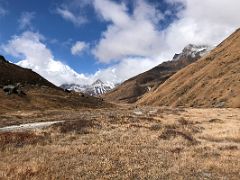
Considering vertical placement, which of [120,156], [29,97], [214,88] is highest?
[214,88]

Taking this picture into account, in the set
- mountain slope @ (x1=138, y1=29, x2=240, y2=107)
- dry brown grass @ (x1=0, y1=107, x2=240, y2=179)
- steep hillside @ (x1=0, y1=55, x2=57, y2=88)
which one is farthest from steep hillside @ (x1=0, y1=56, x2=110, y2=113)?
dry brown grass @ (x1=0, y1=107, x2=240, y2=179)

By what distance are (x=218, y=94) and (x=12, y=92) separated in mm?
66043

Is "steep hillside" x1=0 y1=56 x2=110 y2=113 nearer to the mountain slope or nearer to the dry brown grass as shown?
the mountain slope

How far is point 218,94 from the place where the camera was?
12812cm

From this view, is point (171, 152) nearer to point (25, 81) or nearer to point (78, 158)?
point (78, 158)

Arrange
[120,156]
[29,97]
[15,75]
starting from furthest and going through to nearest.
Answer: [15,75]
[29,97]
[120,156]

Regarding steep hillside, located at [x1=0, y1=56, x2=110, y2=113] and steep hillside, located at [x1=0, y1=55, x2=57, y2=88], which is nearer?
steep hillside, located at [x1=0, y1=56, x2=110, y2=113]

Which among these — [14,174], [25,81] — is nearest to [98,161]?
[14,174]

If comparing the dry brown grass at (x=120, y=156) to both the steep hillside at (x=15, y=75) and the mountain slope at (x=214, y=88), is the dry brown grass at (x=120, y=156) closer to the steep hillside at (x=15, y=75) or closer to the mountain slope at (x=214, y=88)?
the mountain slope at (x=214, y=88)

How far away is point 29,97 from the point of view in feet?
317

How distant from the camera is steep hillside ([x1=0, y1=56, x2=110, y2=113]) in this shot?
3402 inches

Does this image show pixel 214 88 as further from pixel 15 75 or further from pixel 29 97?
pixel 29 97

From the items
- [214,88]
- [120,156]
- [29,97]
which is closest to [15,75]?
[29,97]

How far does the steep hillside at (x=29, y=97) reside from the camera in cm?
8641
